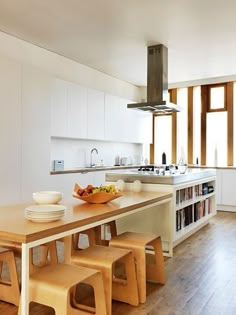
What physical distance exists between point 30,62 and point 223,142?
411 cm

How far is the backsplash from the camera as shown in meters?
5.34

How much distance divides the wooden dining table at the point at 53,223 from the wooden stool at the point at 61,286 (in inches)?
7.3

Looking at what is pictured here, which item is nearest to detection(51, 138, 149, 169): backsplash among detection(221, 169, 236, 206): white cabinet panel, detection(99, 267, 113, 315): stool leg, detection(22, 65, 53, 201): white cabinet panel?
detection(22, 65, 53, 201): white cabinet panel

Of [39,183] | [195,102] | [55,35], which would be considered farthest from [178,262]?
[195,102]

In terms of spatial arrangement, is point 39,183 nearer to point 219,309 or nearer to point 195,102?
point 219,309

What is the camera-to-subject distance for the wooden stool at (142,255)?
101 inches

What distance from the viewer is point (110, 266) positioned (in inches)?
86.5

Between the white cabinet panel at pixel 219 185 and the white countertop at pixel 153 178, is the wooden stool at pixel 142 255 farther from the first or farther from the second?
the white cabinet panel at pixel 219 185

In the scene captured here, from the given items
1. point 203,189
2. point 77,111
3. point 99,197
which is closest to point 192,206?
point 203,189

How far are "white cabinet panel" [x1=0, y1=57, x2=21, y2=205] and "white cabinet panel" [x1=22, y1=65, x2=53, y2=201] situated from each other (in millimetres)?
92

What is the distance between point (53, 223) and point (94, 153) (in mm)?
4296

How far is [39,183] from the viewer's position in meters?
4.26

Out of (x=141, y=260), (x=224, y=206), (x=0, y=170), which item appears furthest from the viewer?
(x=224, y=206)

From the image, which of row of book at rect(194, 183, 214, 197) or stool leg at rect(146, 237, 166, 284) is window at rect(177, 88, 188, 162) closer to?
row of book at rect(194, 183, 214, 197)
